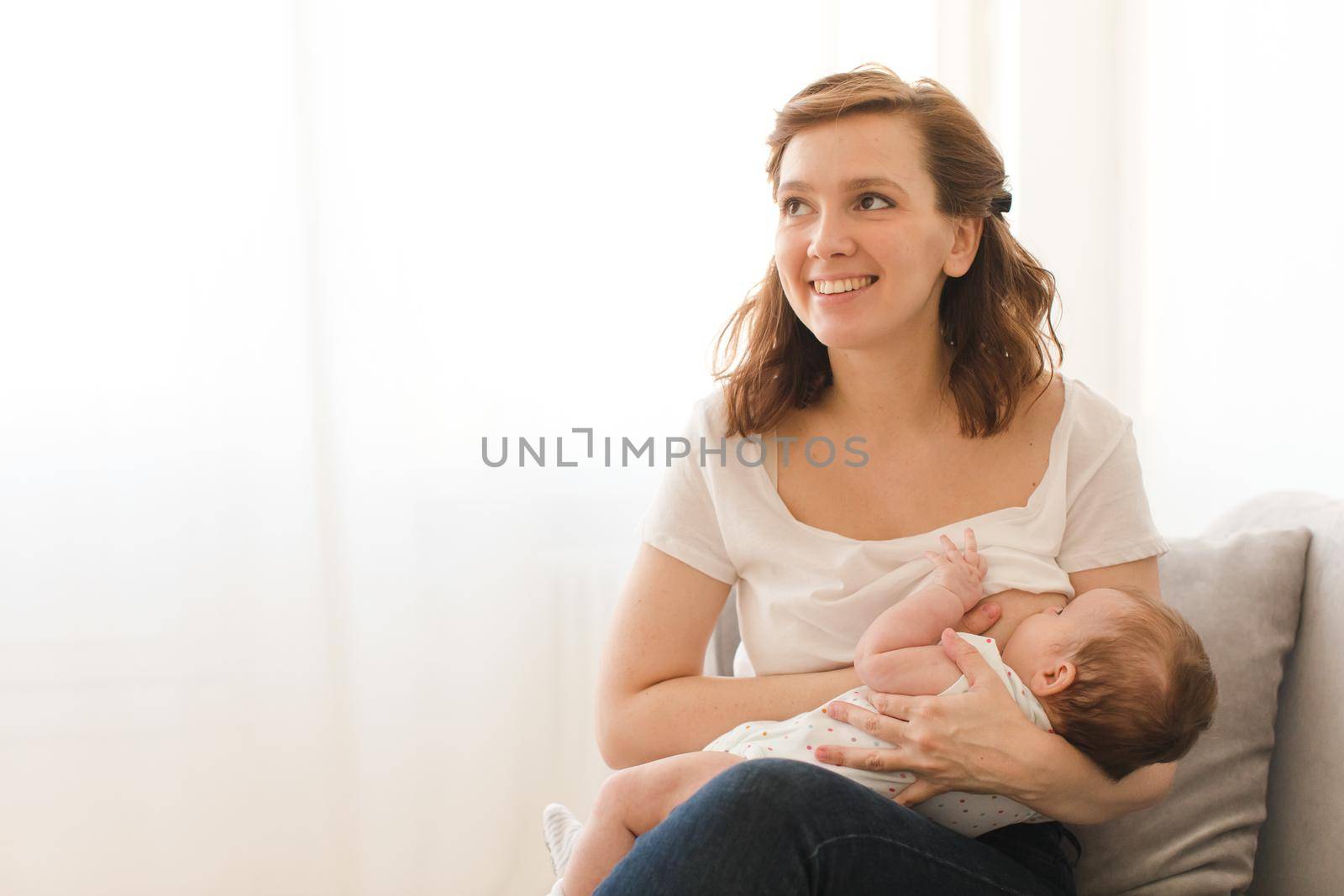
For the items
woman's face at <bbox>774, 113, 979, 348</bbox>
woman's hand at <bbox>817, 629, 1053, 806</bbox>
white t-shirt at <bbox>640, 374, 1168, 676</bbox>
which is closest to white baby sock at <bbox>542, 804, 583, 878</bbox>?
white t-shirt at <bbox>640, 374, 1168, 676</bbox>

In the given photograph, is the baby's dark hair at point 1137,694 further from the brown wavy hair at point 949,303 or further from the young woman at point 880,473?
the brown wavy hair at point 949,303

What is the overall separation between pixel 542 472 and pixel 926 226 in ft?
3.77

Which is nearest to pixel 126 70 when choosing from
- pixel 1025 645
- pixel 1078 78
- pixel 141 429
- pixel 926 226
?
pixel 141 429

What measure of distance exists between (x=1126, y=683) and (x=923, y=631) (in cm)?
24

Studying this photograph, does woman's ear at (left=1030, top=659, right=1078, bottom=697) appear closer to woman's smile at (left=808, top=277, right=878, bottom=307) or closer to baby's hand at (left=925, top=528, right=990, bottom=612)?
baby's hand at (left=925, top=528, right=990, bottom=612)

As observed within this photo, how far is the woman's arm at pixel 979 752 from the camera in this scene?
51.3 inches

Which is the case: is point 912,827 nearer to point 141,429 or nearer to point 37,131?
point 141,429

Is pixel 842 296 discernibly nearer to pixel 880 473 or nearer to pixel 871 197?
pixel 871 197

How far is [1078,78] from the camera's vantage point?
259 centimetres

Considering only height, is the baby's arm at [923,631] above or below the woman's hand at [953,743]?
above

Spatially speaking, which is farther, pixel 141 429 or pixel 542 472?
pixel 542 472

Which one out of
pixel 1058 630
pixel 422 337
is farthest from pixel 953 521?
pixel 422 337

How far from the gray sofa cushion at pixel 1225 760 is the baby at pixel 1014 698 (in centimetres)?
21

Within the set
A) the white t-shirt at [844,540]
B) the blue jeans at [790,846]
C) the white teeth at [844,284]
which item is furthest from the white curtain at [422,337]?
the blue jeans at [790,846]
